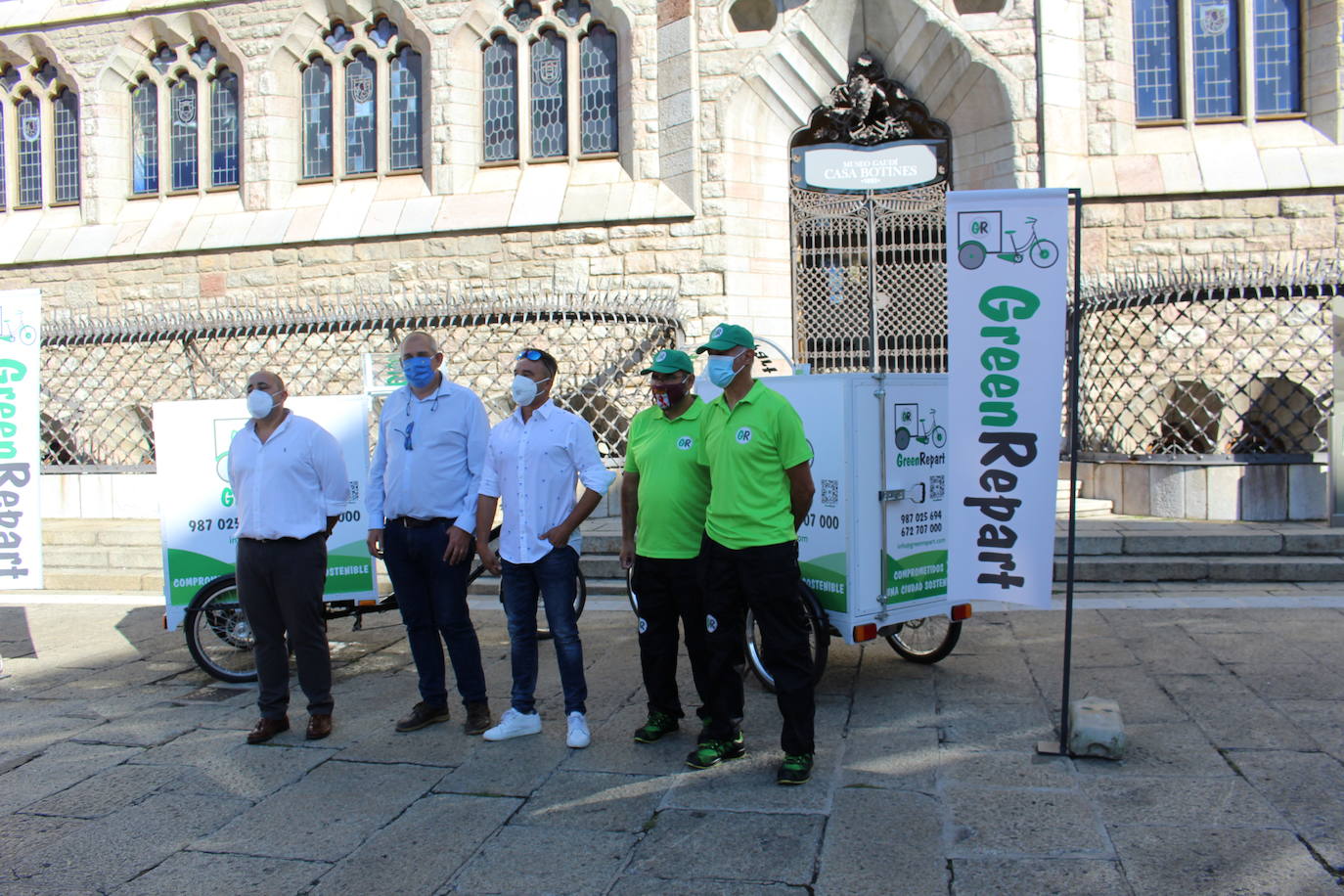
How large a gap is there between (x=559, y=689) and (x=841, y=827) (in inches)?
92.9

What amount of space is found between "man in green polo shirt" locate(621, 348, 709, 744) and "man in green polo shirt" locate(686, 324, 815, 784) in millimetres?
208

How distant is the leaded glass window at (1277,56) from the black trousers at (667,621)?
41.3 feet

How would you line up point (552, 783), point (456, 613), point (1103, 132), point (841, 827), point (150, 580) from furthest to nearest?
point (1103, 132)
point (150, 580)
point (456, 613)
point (552, 783)
point (841, 827)

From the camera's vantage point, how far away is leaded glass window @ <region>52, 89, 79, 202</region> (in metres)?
17.1

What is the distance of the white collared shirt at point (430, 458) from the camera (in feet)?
15.8

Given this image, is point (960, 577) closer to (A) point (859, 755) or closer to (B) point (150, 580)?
(A) point (859, 755)

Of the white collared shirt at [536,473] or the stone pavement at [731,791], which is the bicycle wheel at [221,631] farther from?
the white collared shirt at [536,473]

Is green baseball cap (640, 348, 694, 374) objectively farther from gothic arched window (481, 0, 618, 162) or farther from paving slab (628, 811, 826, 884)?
gothic arched window (481, 0, 618, 162)

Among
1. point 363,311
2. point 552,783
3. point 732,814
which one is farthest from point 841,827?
point 363,311

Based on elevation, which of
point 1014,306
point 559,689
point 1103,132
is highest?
point 1103,132

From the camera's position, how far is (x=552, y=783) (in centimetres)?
417

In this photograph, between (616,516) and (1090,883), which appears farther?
(616,516)

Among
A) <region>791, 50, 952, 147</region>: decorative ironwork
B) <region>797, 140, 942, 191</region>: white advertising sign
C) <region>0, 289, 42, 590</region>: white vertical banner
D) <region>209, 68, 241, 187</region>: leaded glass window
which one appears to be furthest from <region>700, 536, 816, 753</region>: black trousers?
<region>209, 68, 241, 187</region>: leaded glass window

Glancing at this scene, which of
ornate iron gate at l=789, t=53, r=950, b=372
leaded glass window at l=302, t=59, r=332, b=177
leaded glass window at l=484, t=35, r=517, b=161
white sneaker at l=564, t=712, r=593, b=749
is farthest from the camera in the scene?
leaded glass window at l=302, t=59, r=332, b=177
